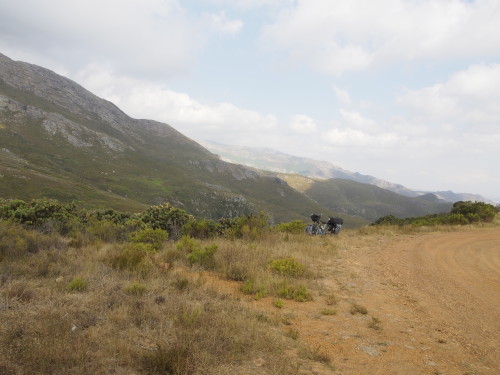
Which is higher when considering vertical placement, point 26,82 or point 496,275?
point 26,82

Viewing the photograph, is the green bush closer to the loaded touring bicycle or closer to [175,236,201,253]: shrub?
[175,236,201,253]: shrub

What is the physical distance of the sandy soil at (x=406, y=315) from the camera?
494 cm

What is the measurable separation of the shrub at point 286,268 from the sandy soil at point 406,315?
2.98 ft

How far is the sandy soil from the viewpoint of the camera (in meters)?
4.94

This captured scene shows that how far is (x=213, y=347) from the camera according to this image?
4.63 metres

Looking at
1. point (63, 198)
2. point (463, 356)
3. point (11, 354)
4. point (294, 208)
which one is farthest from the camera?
point (294, 208)

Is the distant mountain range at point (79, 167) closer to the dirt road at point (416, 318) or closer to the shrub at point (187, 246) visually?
the shrub at point (187, 246)

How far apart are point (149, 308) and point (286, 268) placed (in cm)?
510

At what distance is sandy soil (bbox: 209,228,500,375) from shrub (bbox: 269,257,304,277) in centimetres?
91

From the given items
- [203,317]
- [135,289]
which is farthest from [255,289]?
[135,289]

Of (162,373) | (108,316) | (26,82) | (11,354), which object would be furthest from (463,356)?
(26,82)

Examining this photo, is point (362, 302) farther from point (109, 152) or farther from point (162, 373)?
point (109, 152)

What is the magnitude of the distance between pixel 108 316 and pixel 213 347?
213 cm

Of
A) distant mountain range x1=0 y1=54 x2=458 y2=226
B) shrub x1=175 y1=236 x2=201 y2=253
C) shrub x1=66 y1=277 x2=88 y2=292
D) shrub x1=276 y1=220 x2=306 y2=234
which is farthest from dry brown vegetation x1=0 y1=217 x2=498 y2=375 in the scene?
distant mountain range x1=0 y1=54 x2=458 y2=226
